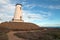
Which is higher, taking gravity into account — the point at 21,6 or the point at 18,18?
the point at 21,6

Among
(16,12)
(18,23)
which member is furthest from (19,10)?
(18,23)

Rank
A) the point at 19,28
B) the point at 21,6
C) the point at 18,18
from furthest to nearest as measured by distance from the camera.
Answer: the point at 21,6 < the point at 18,18 < the point at 19,28

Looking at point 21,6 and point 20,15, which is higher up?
point 21,6

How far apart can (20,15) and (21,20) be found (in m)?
1.53

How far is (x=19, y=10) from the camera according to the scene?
40656 mm

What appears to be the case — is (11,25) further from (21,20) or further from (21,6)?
(21,6)

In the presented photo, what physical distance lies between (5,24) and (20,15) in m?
5.14

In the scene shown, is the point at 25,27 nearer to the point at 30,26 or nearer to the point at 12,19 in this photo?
the point at 30,26

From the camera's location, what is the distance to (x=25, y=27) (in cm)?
3725

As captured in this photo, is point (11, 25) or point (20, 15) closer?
point (11, 25)

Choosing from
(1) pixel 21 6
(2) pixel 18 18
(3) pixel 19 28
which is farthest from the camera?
(1) pixel 21 6

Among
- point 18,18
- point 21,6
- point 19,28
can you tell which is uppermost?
point 21,6

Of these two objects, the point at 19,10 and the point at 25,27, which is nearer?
the point at 25,27

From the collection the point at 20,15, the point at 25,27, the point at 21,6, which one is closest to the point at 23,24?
the point at 25,27
